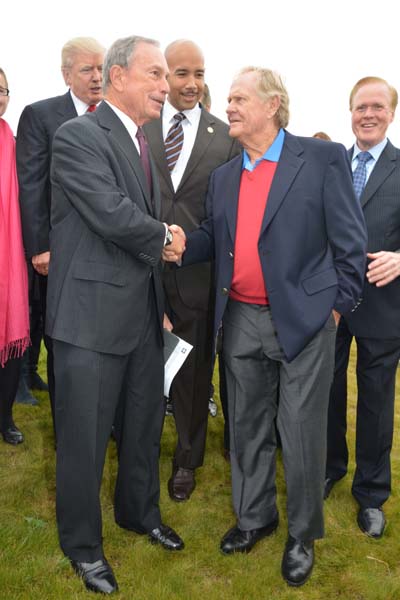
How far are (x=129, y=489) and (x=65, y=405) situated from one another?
2.19ft

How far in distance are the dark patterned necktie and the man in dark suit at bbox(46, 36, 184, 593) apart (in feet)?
2.26

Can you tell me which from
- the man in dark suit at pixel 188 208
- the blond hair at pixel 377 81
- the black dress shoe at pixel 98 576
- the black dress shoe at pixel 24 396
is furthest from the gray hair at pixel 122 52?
the black dress shoe at pixel 24 396

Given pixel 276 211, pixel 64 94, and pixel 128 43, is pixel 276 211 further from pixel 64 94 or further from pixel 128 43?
pixel 64 94

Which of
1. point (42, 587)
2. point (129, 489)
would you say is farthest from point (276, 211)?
point (42, 587)

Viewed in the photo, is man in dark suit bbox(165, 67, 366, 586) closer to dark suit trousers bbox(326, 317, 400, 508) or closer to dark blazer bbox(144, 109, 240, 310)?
dark blazer bbox(144, 109, 240, 310)

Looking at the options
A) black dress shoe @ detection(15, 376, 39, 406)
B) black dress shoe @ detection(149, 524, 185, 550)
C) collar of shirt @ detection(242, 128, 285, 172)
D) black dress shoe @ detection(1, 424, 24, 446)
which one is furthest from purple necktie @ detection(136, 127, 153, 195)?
black dress shoe @ detection(15, 376, 39, 406)

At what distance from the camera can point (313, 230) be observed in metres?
2.53

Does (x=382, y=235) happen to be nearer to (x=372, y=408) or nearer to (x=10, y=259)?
(x=372, y=408)

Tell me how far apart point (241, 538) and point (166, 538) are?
37 centimetres

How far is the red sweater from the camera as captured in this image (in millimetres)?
2605

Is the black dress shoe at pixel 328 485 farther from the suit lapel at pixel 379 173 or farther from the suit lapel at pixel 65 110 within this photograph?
the suit lapel at pixel 65 110

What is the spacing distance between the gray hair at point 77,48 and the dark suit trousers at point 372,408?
2.08 metres

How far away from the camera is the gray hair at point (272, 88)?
2.54 metres

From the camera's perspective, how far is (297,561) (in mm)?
2732
